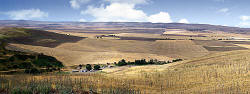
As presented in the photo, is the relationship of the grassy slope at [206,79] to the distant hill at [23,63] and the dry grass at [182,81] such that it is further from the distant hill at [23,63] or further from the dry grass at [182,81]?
the distant hill at [23,63]

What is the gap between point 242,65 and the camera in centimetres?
5328

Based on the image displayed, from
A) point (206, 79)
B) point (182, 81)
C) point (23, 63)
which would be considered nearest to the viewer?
point (206, 79)

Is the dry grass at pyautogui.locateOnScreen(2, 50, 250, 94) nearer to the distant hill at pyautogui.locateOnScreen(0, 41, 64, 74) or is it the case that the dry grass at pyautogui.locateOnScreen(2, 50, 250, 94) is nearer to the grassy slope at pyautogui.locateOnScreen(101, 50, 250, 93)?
the grassy slope at pyautogui.locateOnScreen(101, 50, 250, 93)

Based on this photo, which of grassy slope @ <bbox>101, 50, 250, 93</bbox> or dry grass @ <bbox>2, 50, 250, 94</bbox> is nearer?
grassy slope @ <bbox>101, 50, 250, 93</bbox>

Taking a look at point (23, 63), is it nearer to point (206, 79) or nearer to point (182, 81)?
point (182, 81)

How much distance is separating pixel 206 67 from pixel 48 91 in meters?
42.0

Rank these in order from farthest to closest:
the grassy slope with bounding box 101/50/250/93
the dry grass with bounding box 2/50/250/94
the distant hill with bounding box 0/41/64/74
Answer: the distant hill with bounding box 0/41/64/74, the dry grass with bounding box 2/50/250/94, the grassy slope with bounding box 101/50/250/93

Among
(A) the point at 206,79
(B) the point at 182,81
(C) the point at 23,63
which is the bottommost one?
(C) the point at 23,63

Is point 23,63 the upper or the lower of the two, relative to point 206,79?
lower

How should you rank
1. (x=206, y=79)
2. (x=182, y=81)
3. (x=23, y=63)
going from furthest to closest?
(x=23, y=63) → (x=182, y=81) → (x=206, y=79)

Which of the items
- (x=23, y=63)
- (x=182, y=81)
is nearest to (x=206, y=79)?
(x=182, y=81)

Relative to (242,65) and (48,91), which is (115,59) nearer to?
(242,65)

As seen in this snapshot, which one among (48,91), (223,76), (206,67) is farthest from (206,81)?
(48,91)

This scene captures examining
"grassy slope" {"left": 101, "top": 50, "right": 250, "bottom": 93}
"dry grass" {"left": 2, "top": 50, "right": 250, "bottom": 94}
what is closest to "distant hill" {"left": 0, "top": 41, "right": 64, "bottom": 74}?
"dry grass" {"left": 2, "top": 50, "right": 250, "bottom": 94}
